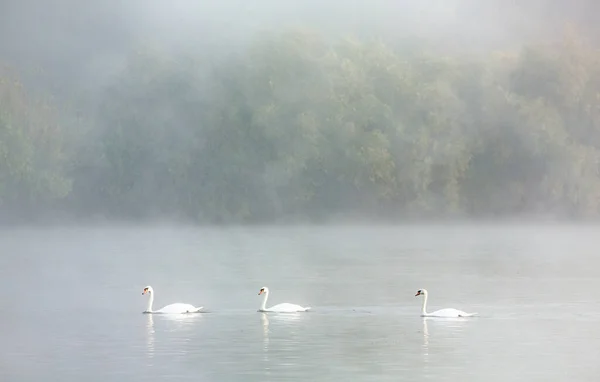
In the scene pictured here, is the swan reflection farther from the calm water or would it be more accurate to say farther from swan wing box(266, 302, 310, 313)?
swan wing box(266, 302, 310, 313)

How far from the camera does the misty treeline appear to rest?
5619cm

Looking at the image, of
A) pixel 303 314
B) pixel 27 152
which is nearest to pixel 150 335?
pixel 303 314

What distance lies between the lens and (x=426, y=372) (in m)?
14.2

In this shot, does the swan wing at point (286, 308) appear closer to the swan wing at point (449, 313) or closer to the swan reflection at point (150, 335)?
the swan reflection at point (150, 335)

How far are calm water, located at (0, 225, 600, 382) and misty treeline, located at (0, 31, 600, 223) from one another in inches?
645

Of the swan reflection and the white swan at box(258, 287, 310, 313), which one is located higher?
the white swan at box(258, 287, 310, 313)

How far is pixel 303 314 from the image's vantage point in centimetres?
2017

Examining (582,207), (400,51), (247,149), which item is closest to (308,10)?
(400,51)

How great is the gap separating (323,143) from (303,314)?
122 ft

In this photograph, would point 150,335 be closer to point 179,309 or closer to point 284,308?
point 179,309

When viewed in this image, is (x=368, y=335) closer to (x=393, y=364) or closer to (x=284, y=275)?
(x=393, y=364)

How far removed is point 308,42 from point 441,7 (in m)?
8.30

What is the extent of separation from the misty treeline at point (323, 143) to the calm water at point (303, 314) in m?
16.4

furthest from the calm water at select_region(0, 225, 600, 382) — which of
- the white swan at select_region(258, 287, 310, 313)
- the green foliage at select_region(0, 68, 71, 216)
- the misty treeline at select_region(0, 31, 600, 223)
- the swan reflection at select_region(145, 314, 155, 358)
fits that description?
the misty treeline at select_region(0, 31, 600, 223)
